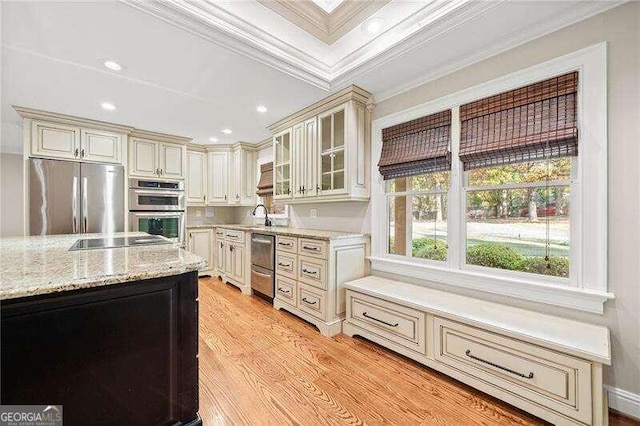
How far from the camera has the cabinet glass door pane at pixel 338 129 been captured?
2932mm

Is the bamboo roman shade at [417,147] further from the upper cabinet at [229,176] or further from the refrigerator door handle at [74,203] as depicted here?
the refrigerator door handle at [74,203]

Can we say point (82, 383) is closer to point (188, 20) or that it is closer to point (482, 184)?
point (188, 20)

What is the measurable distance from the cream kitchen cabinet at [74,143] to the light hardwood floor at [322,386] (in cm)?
288

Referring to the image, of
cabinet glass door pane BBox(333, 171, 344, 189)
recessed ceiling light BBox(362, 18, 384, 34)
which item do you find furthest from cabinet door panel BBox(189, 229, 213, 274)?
recessed ceiling light BBox(362, 18, 384, 34)

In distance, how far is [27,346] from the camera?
869mm

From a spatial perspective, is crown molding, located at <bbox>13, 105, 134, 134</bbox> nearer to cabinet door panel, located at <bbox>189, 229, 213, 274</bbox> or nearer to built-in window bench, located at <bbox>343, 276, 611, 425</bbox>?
cabinet door panel, located at <bbox>189, 229, 213, 274</bbox>

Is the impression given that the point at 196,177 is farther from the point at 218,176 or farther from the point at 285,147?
the point at 285,147

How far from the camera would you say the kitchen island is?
2.82 ft

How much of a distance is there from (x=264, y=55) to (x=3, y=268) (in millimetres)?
2069

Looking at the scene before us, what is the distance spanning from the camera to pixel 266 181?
4652mm

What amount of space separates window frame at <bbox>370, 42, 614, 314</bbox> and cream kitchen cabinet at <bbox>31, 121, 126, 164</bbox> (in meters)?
4.32

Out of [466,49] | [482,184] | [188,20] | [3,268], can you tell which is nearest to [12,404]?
[3,268]

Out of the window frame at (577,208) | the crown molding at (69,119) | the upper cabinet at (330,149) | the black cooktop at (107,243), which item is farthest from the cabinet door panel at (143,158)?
the window frame at (577,208)

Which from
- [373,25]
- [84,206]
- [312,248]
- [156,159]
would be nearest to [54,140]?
[84,206]
